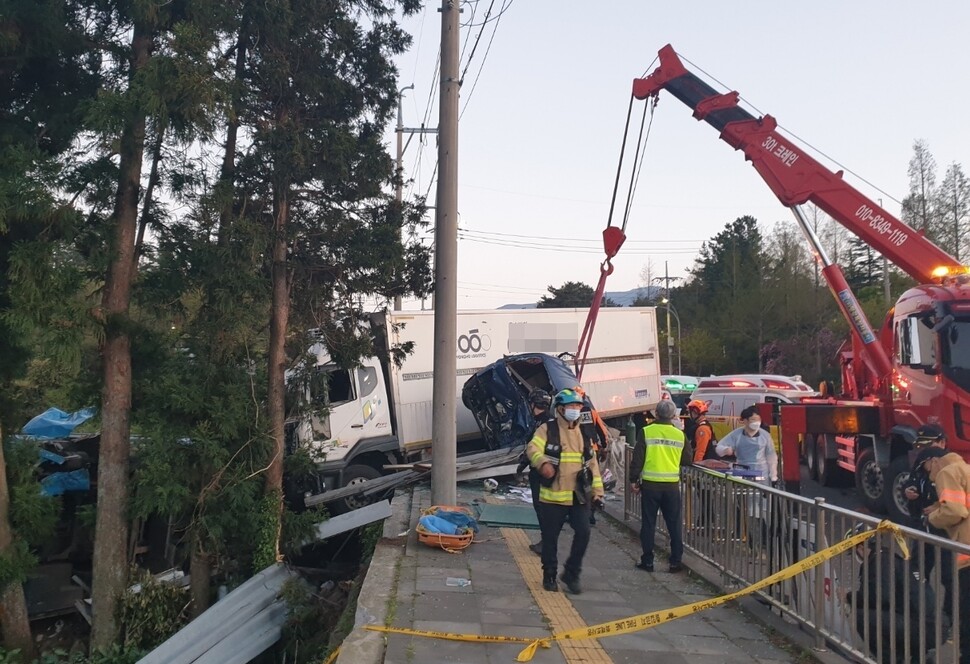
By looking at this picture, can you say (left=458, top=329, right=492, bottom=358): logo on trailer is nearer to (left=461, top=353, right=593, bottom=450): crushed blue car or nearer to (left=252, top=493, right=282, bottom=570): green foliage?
(left=461, top=353, right=593, bottom=450): crushed blue car

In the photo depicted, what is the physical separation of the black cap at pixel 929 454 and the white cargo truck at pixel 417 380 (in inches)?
243

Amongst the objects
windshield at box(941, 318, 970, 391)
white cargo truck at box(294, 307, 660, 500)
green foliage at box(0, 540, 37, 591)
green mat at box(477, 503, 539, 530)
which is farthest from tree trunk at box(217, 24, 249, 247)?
windshield at box(941, 318, 970, 391)

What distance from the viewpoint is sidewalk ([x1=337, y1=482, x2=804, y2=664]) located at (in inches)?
215

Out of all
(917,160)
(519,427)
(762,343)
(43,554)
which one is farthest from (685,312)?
(43,554)

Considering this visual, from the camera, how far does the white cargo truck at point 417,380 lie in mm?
13023

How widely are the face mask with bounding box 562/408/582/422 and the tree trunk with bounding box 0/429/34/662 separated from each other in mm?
7137

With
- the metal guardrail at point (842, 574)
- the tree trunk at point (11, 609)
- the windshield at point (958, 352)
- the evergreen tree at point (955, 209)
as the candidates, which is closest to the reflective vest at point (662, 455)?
the metal guardrail at point (842, 574)

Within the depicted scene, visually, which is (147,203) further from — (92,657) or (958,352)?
(958,352)

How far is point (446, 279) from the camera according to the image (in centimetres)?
926

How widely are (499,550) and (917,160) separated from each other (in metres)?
34.6

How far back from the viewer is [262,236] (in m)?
9.70

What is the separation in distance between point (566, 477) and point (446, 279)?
326 centimetres

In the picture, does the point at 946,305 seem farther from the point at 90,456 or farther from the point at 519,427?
the point at 90,456

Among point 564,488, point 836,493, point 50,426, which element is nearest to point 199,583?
point 564,488
